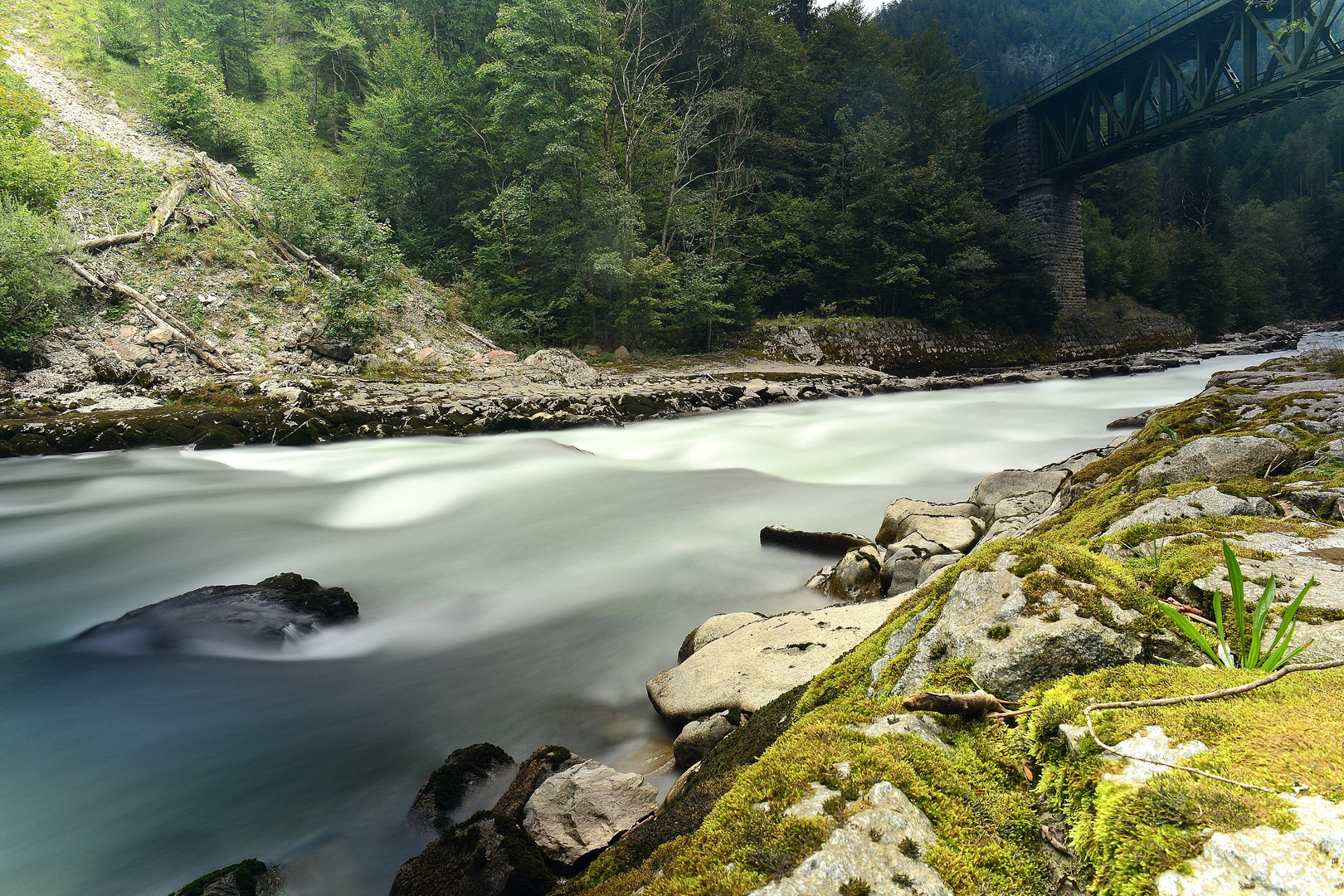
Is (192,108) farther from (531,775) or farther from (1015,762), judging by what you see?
(1015,762)

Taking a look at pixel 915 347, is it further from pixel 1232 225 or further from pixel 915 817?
pixel 1232 225

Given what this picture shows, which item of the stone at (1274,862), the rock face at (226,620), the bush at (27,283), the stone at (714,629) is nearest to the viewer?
the stone at (1274,862)

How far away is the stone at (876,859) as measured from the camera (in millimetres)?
1220

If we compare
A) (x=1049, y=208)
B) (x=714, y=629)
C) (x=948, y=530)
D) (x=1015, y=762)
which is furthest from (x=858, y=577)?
(x=1049, y=208)

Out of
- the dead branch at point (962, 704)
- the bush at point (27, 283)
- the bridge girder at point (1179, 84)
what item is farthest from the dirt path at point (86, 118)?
the bridge girder at point (1179, 84)

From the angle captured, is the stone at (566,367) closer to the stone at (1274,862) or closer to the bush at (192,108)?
the bush at (192,108)

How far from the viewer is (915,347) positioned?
88.2ft

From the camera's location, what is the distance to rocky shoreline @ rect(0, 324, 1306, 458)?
11.3m

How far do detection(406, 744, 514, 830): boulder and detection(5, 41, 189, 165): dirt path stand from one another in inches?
957

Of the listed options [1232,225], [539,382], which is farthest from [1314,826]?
[1232,225]

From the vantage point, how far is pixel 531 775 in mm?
2963

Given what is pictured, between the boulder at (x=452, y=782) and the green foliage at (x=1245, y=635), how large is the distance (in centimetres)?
312

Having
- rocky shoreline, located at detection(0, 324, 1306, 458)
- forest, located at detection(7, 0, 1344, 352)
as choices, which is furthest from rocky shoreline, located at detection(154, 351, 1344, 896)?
forest, located at detection(7, 0, 1344, 352)

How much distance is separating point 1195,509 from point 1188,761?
7.77 feet
